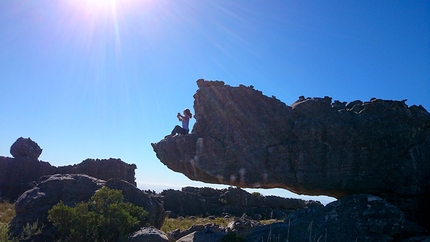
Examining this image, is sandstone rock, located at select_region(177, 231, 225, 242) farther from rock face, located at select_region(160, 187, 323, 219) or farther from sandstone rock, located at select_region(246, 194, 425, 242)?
rock face, located at select_region(160, 187, 323, 219)

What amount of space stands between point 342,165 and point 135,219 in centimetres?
1054

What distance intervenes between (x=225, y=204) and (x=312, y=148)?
898 inches

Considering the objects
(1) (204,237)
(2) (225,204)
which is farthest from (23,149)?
(1) (204,237)

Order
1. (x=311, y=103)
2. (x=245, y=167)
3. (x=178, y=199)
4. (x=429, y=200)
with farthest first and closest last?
(x=178, y=199) < (x=311, y=103) < (x=245, y=167) < (x=429, y=200)

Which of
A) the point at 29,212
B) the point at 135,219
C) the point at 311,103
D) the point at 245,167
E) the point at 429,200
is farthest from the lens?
the point at 311,103

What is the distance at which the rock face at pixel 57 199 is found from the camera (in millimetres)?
12891

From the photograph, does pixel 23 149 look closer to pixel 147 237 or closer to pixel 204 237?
pixel 147 237

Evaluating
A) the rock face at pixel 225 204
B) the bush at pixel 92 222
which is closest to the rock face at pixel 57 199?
the bush at pixel 92 222

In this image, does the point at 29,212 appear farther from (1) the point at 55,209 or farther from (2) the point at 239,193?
(2) the point at 239,193

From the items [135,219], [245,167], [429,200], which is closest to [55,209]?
[135,219]

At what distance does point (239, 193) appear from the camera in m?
39.0

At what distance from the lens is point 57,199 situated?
14.4 metres

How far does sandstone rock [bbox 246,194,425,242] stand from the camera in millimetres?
10766

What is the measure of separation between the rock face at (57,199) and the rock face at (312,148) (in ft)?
10.6
